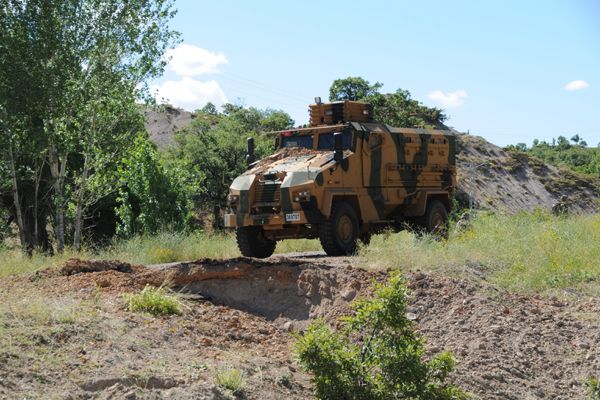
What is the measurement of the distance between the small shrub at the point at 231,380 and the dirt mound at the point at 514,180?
123 feet

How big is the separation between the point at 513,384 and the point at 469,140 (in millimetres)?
45629

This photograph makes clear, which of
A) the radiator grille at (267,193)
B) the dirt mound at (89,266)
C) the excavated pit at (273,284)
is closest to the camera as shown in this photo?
the excavated pit at (273,284)

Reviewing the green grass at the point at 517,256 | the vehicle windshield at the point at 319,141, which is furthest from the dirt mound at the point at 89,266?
the vehicle windshield at the point at 319,141

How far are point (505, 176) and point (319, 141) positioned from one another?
1445 inches

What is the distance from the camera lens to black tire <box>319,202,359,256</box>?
14516 mm

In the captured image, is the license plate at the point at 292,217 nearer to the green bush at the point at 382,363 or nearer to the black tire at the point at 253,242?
the black tire at the point at 253,242

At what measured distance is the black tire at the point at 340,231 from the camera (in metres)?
14.5

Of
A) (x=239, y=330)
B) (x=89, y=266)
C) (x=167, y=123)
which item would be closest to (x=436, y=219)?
(x=89, y=266)

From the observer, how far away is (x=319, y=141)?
1608 centimetres

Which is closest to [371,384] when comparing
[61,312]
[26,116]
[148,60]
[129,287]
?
[61,312]

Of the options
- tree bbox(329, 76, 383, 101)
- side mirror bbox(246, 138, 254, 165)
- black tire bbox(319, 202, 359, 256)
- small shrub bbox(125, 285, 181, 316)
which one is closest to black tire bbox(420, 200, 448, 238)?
black tire bbox(319, 202, 359, 256)

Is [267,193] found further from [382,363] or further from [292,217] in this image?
[382,363]

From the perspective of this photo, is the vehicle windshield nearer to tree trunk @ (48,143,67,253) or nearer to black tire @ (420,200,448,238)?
black tire @ (420,200,448,238)

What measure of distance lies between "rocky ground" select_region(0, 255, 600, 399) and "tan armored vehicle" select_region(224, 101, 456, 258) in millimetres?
1913
